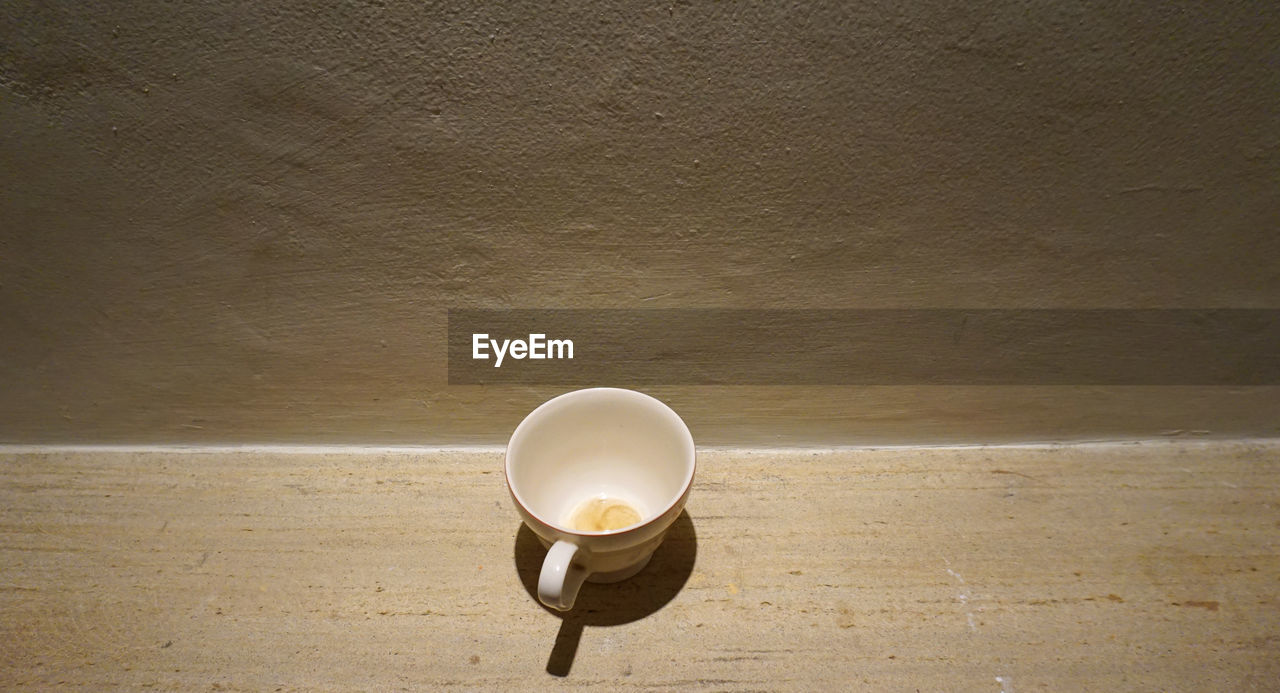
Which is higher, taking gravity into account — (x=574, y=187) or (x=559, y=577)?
(x=574, y=187)

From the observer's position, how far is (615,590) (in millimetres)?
666

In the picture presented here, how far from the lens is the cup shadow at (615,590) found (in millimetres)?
631

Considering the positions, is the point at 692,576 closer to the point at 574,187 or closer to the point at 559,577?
the point at 559,577

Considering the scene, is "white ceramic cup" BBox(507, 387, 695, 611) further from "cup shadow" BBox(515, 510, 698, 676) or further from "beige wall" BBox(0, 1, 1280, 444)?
"beige wall" BBox(0, 1, 1280, 444)

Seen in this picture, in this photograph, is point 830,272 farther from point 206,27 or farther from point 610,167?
point 206,27

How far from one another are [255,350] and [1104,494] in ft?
3.29

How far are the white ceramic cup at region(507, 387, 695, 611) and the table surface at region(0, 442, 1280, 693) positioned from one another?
60 mm

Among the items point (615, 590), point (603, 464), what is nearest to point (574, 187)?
point (603, 464)

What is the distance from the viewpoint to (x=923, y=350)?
77 centimetres

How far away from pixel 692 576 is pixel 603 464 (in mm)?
150

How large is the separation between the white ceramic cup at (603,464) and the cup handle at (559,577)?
0.01 meters

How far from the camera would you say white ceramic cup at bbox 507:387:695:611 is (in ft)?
1.93

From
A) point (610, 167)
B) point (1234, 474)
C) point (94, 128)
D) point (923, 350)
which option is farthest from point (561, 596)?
point (1234, 474)

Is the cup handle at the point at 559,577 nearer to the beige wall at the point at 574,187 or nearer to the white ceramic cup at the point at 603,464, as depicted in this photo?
the white ceramic cup at the point at 603,464
